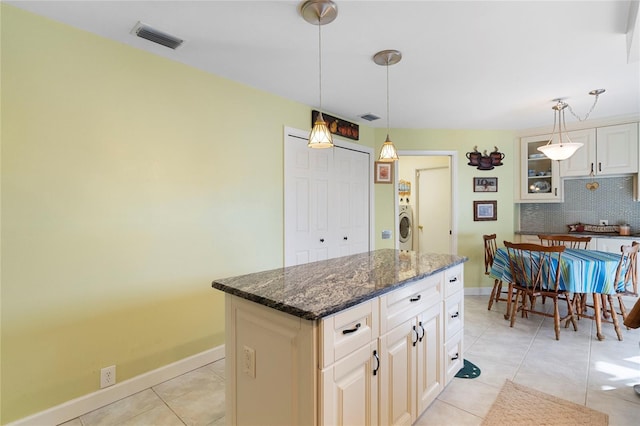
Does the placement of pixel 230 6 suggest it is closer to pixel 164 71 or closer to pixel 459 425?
pixel 164 71

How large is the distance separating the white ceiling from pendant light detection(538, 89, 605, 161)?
0.11 meters

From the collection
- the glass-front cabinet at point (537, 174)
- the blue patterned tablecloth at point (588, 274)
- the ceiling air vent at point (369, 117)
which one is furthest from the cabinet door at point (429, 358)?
the glass-front cabinet at point (537, 174)

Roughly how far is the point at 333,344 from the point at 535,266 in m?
2.82

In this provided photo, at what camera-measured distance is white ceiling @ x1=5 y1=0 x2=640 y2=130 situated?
6.03ft

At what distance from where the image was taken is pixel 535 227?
185 inches

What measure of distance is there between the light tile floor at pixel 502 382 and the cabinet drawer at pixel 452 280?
0.69 meters

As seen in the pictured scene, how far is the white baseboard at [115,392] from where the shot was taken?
1.87m

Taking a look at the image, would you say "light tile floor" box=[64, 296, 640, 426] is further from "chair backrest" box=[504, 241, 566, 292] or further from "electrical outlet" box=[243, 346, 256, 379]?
"electrical outlet" box=[243, 346, 256, 379]

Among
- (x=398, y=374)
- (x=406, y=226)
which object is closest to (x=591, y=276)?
(x=398, y=374)

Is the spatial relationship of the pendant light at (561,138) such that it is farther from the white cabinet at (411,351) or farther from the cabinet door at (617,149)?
the white cabinet at (411,351)

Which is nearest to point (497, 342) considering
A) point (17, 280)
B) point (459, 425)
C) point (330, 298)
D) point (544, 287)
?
point (544, 287)

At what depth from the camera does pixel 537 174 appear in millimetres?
4504

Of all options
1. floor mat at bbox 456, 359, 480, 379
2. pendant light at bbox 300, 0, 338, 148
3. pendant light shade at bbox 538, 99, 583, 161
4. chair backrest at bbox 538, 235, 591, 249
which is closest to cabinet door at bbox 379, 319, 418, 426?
floor mat at bbox 456, 359, 480, 379

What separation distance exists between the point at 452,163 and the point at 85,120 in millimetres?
4249
